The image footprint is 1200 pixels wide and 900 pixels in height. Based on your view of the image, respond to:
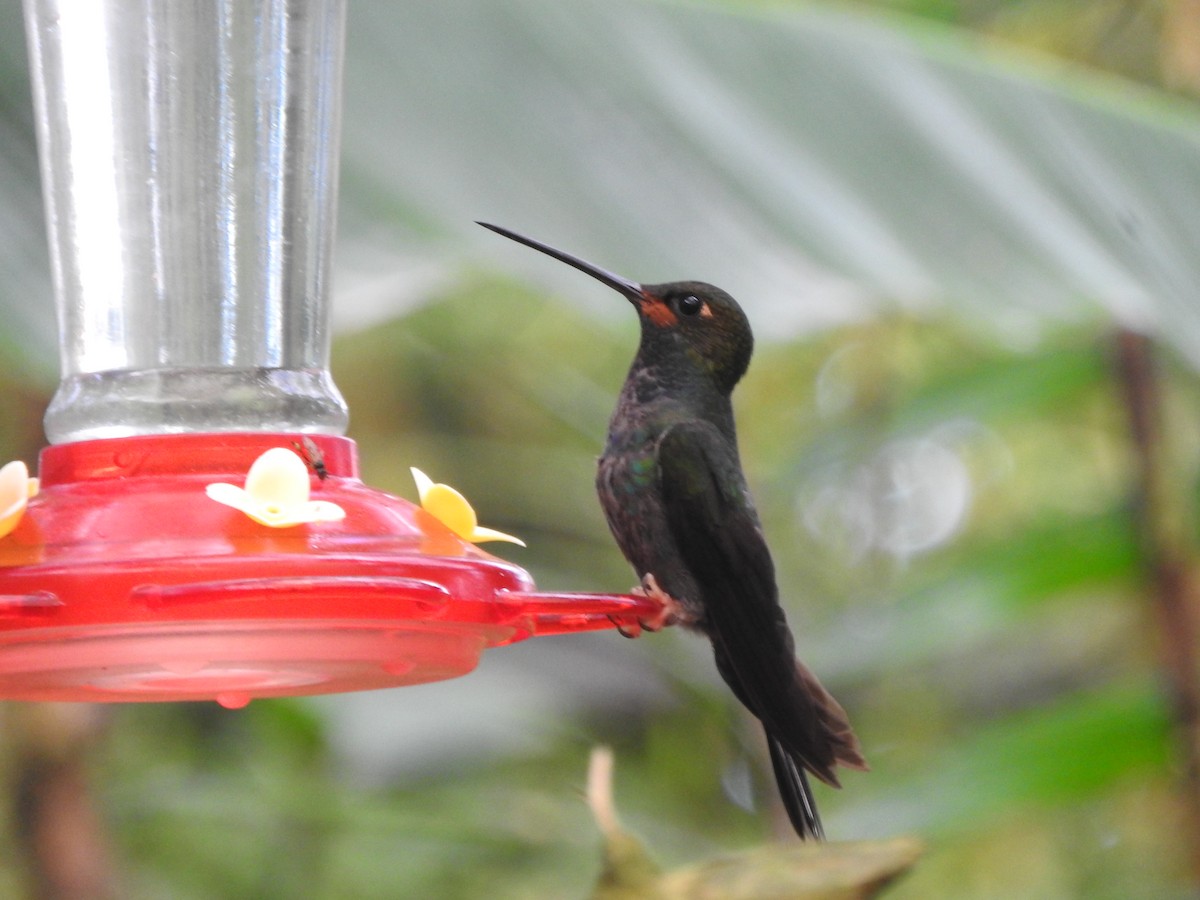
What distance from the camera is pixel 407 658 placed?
1.59 m

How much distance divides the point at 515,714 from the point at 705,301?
2.59m

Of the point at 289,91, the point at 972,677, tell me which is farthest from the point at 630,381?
the point at 972,677

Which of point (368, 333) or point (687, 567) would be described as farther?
point (368, 333)

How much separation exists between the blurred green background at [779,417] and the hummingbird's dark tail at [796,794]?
0.70 meters

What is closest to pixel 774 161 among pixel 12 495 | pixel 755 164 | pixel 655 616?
pixel 755 164

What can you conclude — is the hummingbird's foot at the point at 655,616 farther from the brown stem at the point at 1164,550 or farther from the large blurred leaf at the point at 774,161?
the brown stem at the point at 1164,550

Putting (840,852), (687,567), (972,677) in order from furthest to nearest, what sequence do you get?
(972,677) < (687,567) < (840,852)

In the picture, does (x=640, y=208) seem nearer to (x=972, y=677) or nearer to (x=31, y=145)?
(x=31, y=145)

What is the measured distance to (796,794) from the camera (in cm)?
206

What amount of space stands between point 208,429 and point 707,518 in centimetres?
75

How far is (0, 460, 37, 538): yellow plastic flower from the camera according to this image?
4.75ft

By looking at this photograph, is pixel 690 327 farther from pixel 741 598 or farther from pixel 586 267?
pixel 741 598

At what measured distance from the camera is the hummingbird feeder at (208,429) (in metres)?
1.43

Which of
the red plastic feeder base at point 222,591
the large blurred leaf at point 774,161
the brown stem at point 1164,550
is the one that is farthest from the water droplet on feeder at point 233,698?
the brown stem at point 1164,550
